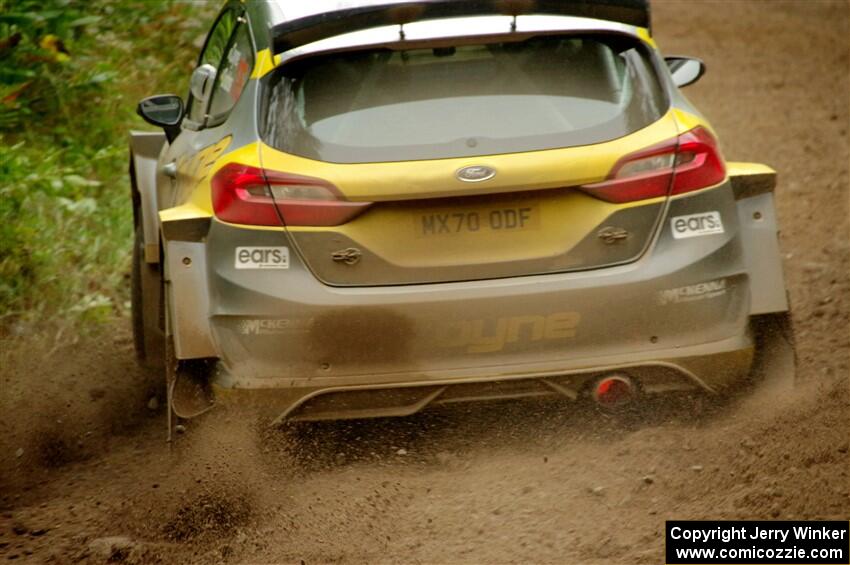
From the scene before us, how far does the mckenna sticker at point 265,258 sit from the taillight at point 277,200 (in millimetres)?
88

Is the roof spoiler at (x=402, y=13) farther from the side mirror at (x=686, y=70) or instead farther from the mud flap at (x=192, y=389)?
the side mirror at (x=686, y=70)

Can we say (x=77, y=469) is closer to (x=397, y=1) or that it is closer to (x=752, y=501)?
(x=397, y=1)

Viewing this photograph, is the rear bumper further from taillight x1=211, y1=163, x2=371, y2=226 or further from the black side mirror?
the black side mirror

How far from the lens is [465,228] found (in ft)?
15.9

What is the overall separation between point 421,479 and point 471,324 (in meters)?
0.67

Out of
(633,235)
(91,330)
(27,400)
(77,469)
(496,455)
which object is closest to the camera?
(633,235)

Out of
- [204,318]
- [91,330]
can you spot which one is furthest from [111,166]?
[204,318]

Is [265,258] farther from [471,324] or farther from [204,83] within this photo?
[204,83]

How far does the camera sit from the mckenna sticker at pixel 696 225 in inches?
195

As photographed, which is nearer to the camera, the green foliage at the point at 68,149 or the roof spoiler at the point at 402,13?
the roof spoiler at the point at 402,13

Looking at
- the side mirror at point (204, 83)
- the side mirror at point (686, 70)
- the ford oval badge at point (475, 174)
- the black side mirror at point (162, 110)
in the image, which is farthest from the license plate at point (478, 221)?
the black side mirror at point (162, 110)

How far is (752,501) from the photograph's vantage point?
4578 mm

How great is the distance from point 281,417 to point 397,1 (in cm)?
150

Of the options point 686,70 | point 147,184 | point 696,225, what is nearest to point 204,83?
point 147,184
